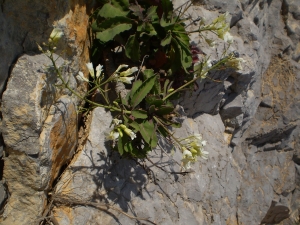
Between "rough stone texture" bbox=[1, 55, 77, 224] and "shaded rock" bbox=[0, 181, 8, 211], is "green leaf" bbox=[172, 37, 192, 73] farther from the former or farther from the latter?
"shaded rock" bbox=[0, 181, 8, 211]

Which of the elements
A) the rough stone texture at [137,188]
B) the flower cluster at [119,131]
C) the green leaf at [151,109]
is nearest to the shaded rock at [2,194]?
the rough stone texture at [137,188]

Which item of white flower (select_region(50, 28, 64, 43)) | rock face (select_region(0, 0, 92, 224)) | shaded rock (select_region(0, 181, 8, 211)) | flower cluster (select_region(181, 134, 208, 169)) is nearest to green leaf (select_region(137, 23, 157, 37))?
rock face (select_region(0, 0, 92, 224))

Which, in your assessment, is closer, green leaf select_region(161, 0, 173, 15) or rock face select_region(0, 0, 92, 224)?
rock face select_region(0, 0, 92, 224)

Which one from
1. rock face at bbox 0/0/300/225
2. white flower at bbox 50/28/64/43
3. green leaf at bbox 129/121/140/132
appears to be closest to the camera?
white flower at bbox 50/28/64/43

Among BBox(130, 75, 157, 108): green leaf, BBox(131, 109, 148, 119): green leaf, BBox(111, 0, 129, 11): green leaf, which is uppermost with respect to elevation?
BBox(111, 0, 129, 11): green leaf

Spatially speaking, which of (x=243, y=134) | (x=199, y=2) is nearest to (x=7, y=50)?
(x=199, y=2)

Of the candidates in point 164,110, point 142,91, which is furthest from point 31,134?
point 164,110

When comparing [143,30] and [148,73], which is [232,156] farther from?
[143,30]

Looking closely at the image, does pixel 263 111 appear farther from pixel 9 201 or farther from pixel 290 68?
pixel 9 201

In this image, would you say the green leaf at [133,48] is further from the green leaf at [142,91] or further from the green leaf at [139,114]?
the green leaf at [139,114]
